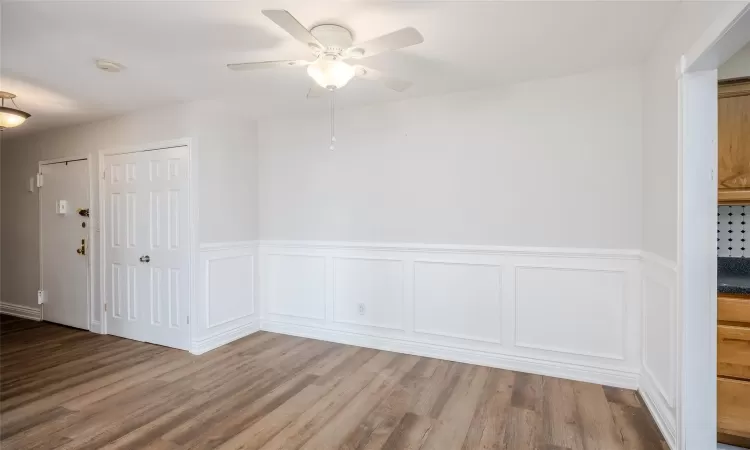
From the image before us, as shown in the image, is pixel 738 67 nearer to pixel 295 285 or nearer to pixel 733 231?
pixel 733 231

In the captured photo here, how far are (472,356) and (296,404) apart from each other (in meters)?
1.55

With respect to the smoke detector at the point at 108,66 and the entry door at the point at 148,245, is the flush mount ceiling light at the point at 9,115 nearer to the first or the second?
the entry door at the point at 148,245

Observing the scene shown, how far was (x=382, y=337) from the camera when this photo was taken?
357cm

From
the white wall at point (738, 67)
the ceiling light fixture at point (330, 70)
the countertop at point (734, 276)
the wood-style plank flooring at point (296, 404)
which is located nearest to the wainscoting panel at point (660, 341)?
the wood-style plank flooring at point (296, 404)

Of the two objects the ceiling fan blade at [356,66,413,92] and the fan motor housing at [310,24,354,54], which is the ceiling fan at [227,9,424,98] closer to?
the fan motor housing at [310,24,354,54]

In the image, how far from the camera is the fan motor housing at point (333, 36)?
2054 millimetres

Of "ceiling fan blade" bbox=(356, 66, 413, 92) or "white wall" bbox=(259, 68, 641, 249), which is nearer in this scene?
"ceiling fan blade" bbox=(356, 66, 413, 92)

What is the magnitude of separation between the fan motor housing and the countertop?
2.43 meters

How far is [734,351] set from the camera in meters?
1.90

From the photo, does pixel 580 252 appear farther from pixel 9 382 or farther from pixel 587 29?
pixel 9 382

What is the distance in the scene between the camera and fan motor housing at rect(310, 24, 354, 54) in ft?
6.74

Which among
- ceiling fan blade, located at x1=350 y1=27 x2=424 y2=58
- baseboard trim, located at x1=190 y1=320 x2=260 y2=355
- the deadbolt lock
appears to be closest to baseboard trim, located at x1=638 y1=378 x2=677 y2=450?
ceiling fan blade, located at x1=350 y1=27 x2=424 y2=58

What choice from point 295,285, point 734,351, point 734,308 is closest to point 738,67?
point 734,308

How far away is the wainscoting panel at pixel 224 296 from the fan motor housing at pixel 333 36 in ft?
7.67
